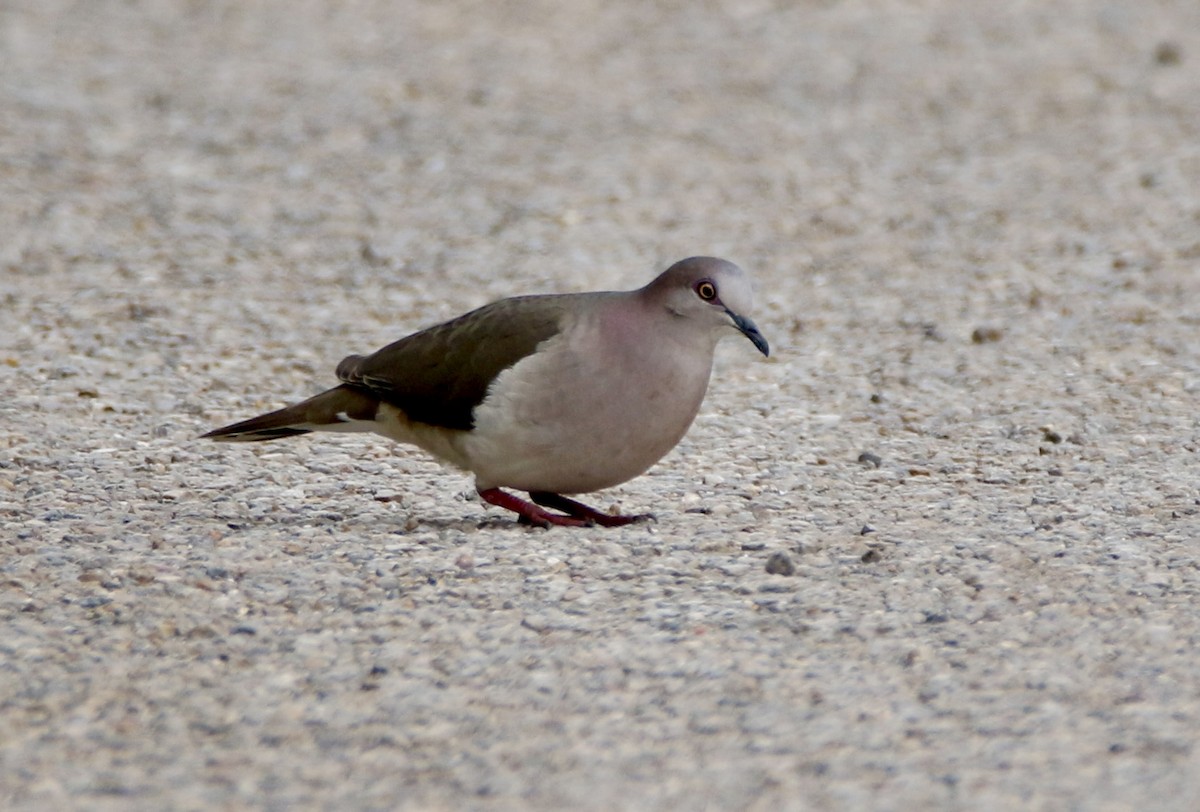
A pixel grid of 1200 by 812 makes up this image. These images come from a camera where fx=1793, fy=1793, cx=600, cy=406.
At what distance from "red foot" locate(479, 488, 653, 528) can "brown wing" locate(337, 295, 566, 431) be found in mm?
284

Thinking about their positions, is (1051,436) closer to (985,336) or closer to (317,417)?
(985,336)

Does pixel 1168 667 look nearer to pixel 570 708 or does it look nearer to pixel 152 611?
pixel 570 708

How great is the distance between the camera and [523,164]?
38.5 ft

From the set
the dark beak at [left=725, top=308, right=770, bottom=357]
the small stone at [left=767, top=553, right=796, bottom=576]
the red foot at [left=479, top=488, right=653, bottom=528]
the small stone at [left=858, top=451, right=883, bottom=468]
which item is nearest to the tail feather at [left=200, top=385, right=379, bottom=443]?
the red foot at [left=479, top=488, right=653, bottom=528]

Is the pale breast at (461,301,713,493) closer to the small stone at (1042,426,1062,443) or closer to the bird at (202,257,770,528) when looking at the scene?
the bird at (202,257,770,528)

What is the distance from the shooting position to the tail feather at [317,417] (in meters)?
6.16

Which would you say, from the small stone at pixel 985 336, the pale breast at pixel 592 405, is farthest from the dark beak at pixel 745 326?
the small stone at pixel 985 336

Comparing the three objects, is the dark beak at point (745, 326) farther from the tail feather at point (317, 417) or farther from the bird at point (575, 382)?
the tail feather at point (317, 417)

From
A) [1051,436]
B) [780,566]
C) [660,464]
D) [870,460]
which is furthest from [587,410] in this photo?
[1051,436]

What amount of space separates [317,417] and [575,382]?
1137mm

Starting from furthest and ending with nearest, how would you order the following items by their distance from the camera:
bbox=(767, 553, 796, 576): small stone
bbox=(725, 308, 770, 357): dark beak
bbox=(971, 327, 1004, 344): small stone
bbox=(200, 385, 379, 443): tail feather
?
bbox=(971, 327, 1004, 344): small stone < bbox=(200, 385, 379, 443): tail feather < bbox=(725, 308, 770, 357): dark beak < bbox=(767, 553, 796, 576): small stone

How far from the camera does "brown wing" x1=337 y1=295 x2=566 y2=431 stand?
18.7 ft

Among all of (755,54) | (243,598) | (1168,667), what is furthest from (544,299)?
(755,54)

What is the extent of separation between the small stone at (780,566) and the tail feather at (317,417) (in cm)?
156
